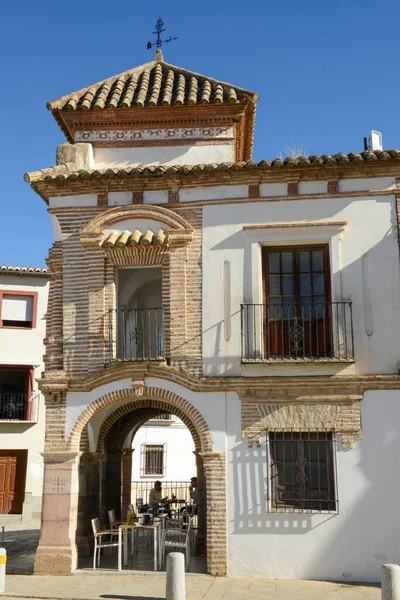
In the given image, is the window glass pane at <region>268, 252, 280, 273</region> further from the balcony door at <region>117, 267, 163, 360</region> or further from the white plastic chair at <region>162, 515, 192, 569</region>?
the white plastic chair at <region>162, 515, 192, 569</region>

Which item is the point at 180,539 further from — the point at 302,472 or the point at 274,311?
the point at 274,311

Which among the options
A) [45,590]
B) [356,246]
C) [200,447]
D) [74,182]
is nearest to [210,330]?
[200,447]

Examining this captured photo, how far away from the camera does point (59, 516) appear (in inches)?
451

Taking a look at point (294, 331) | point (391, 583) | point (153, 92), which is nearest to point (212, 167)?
point (153, 92)

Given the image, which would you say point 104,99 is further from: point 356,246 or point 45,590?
point 45,590

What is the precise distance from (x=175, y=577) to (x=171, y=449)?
16.8 meters

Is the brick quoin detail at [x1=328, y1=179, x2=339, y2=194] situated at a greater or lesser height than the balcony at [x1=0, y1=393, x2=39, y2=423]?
greater

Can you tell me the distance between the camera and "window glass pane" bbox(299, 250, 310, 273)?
39.3ft

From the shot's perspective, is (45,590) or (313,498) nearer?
(45,590)

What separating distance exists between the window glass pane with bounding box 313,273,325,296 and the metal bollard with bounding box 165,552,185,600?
503 centimetres

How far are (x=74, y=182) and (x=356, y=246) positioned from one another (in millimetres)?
5203

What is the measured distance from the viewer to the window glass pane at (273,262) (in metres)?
12.0

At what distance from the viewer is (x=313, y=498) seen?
36.4 ft

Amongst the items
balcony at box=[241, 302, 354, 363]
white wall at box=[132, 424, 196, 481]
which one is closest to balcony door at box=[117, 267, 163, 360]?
balcony at box=[241, 302, 354, 363]
